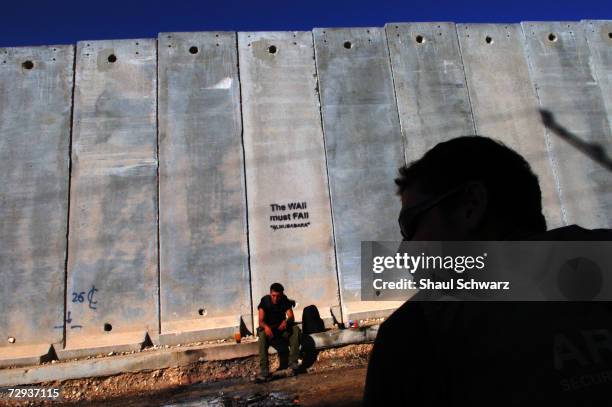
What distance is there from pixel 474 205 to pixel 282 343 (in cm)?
596

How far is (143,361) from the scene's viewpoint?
6461 mm

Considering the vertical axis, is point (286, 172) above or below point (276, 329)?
above

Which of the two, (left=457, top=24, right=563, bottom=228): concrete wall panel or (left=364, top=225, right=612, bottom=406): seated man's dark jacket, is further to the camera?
(left=457, top=24, right=563, bottom=228): concrete wall panel

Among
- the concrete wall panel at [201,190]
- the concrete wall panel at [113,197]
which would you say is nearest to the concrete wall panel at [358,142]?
the concrete wall panel at [201,190]

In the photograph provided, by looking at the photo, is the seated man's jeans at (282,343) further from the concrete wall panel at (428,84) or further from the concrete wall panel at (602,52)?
the concrete wall panel at (602,52)

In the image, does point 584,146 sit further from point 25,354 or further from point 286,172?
point 25,354

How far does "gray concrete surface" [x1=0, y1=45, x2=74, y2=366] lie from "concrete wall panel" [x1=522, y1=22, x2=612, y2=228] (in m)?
9.54

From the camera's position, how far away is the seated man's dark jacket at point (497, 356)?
29.0 inches

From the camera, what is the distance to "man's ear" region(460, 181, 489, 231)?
0.96m

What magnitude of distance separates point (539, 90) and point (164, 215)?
26.6 ft

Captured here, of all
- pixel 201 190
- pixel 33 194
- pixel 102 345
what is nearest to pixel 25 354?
pixel 102 345

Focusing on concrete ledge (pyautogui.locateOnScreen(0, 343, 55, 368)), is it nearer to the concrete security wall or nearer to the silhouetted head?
the concrete security wall

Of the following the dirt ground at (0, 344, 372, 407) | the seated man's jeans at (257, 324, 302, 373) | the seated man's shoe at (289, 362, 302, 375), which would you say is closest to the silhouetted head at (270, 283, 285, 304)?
the seated man's jeans at (257, 324, 302, 373)

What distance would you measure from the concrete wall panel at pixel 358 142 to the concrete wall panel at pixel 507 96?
1.86m
